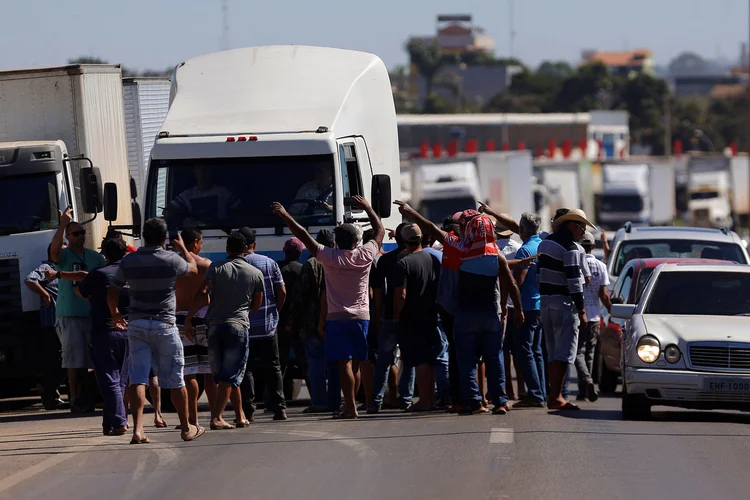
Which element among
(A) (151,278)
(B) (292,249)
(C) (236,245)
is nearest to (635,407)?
(B) (292,249)

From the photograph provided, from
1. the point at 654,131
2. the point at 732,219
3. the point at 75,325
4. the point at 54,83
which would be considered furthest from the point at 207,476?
the point at 654,131

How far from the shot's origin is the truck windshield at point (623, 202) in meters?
69.4

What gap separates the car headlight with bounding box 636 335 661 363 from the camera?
1348cm

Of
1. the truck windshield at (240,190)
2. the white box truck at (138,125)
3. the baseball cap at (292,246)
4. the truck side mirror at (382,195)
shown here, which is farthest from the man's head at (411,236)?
the white box truck at (138,125)

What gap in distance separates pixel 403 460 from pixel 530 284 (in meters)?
4.68

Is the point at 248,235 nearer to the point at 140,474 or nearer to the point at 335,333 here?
the point at 335,333

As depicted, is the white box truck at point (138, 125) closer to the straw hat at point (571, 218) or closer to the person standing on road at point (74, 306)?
the person standing on road at point (74, 306)

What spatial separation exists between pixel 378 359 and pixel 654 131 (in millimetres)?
149762

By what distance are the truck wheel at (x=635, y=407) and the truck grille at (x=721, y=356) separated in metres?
0.60

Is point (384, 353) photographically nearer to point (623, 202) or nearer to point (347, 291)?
point (347, 291)

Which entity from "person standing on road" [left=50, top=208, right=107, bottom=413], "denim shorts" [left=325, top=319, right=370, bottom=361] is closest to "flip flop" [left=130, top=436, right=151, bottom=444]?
"denim shorts" [left=325, top=319, right=370, bottom=361]

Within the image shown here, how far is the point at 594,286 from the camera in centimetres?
1669

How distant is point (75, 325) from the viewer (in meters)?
15.5

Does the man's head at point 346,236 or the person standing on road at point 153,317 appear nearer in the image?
the person standing on road at point 153,317
